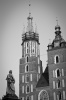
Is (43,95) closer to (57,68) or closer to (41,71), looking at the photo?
(57,68)

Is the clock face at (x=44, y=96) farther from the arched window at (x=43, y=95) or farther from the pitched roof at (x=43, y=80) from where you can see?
the pitched roof at (x=43, y=80)

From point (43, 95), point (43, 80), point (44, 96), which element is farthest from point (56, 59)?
point (44, 96)

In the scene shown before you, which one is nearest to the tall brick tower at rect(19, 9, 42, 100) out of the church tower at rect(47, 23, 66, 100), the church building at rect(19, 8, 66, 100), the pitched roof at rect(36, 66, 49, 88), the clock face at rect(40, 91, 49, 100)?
the church building at rect(19, 8, 66, 100)

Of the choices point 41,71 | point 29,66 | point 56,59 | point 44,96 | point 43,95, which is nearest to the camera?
point 44,96

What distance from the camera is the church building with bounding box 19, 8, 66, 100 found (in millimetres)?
40544

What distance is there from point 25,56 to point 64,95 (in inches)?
533

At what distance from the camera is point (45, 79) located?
4350 cm

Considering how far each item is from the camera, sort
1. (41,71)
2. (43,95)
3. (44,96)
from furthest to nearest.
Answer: (41,71) → (43,95) → (44,96)

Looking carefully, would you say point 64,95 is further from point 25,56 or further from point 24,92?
point 25,56

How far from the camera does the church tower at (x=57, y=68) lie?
39.7m

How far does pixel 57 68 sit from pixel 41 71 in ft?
23.7

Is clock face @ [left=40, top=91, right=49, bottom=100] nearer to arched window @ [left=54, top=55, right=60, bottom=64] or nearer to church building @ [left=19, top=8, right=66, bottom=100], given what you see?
church building @ [left=19, top=8, right=66, bottom=100]

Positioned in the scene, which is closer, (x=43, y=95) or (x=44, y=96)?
(x=44, y=96)

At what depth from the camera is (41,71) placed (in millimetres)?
47906
